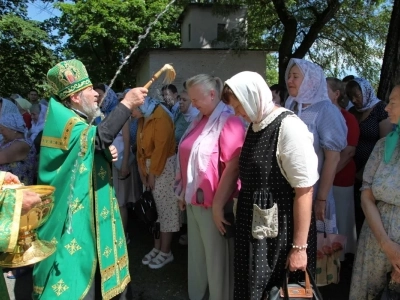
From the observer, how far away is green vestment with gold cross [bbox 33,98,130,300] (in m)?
2.62

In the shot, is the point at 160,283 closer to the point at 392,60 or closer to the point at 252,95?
the point at 252,95

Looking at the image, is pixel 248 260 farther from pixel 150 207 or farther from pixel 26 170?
pixel 26 170

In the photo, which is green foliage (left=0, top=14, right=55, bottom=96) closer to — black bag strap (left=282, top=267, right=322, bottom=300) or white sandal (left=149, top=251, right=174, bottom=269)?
white sandal (left=149, top=251, right=174, bottom=269)

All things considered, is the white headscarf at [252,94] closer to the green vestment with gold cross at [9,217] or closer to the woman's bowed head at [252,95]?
the woman's bowed head at [252,95]

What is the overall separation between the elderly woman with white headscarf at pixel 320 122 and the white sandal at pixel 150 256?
7.15 ft

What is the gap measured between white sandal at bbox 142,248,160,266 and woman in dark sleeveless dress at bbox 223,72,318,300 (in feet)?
7.72

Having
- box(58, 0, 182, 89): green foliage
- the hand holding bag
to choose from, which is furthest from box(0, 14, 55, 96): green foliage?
the hand holding bag

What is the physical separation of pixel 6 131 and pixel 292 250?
3058 millimetres

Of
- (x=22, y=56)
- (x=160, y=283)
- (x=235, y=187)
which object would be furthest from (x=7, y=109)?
(x=22, y=56)

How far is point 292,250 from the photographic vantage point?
92.8 inches

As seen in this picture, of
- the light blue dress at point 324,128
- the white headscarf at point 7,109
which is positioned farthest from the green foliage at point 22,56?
the light blue dress at point 324,128

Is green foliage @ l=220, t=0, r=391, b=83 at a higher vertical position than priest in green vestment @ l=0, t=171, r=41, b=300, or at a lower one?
higher

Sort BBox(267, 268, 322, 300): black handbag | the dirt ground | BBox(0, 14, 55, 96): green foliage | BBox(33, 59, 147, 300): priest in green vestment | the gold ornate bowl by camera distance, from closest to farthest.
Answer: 1. the gold ornate bowl
2. BBox(267, 268, 322, 300): black handbag
3. BBox(33, 59, 147, 300): priest in green vestment
4. the dirt ground
5. BBox(0, 14, 55, 96): green foliage

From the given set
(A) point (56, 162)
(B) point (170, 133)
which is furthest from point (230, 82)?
(B) point (170, 133)
